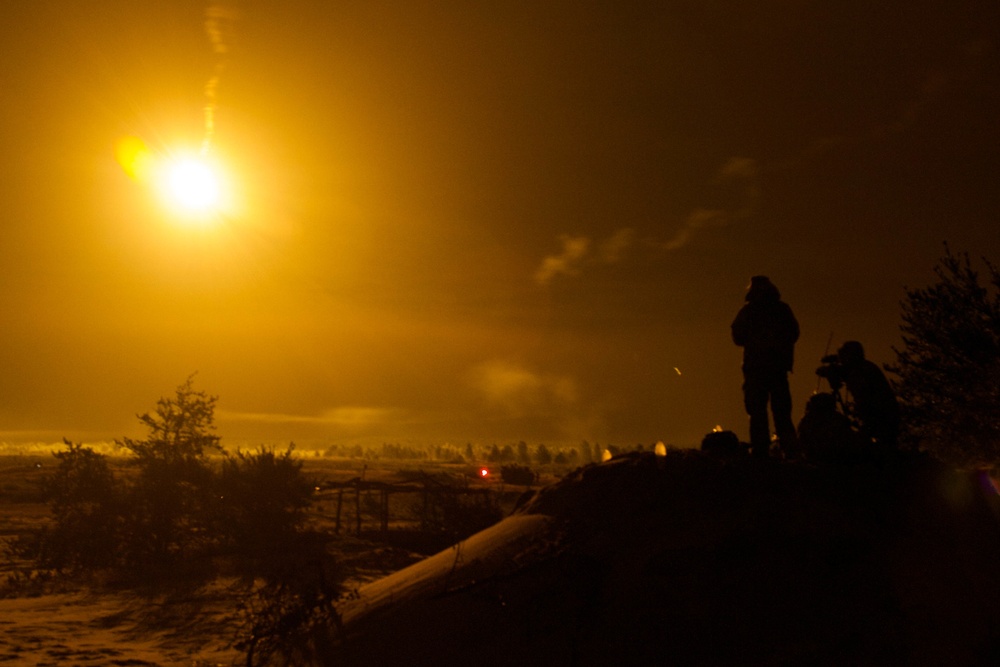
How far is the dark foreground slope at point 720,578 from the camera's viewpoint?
248 inches

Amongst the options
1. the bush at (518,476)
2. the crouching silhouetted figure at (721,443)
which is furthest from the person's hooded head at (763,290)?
the bush at (518,476)

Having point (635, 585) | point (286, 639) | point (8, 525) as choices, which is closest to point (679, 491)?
point (635, 585)

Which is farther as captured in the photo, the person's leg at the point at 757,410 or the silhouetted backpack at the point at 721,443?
the person's leg at the point at 757,410

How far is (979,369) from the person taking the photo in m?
18.8

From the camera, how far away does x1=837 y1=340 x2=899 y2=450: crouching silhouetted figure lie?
31.1 feet

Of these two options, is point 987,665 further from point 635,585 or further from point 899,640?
point 635,585

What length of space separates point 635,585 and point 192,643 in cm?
811

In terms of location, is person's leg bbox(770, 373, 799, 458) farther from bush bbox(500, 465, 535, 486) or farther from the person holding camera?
bush bbox(500, 465, 535, 486)

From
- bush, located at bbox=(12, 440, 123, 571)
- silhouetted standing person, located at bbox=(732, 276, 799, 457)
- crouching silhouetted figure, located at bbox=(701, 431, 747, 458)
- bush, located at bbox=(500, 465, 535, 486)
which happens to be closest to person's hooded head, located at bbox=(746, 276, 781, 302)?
silhouetted standing person, located at bbox=(732, 276, 799, 457)

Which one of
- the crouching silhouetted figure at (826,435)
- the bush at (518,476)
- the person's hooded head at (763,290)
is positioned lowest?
the crouching silhouetted figure at (826,435)

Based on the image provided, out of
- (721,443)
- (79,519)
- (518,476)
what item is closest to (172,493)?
(79,519)

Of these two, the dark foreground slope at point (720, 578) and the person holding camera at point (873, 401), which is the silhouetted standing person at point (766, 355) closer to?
the person holding camera at point (873, 401)

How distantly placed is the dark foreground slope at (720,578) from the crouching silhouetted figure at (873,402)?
1220mm

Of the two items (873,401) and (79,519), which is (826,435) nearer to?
(873,401)
